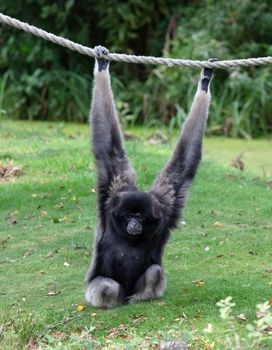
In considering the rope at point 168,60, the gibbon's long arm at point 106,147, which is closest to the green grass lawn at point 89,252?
the gibbon's long arm at point 106,147

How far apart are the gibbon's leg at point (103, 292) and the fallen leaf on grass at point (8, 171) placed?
550 cm

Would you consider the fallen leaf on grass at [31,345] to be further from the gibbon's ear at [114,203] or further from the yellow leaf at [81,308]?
the gibbon's ear at [114,203]

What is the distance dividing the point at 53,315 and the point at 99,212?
1.07m

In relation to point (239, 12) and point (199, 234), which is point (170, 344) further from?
point (239, 12)

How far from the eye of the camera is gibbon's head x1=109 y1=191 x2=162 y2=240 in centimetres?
739

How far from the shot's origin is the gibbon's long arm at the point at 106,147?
784 centimetres

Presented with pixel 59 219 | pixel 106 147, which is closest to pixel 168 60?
pixel 106 147

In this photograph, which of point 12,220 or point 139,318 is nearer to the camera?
point 139,318

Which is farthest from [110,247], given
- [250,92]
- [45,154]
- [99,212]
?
[250,92]

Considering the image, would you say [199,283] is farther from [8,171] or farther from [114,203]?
[8,171]

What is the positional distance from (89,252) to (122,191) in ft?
7.93

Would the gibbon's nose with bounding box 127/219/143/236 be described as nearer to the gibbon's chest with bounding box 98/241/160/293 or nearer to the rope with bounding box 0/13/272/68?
the gibbon's chest with bounding box 98/241/160/293

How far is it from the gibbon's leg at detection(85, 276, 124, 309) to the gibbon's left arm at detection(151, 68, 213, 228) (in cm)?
80

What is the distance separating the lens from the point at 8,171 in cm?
1323
